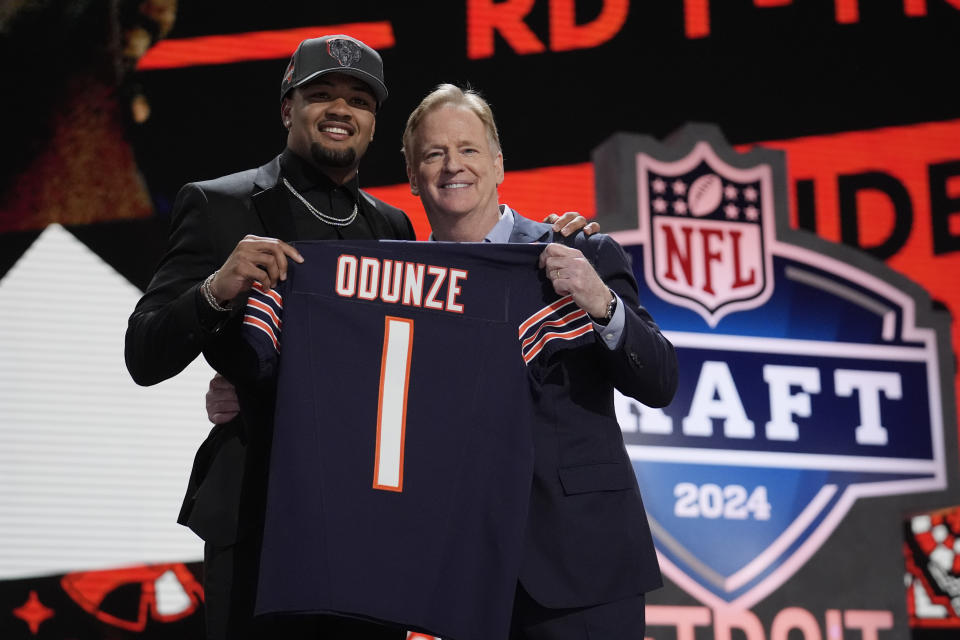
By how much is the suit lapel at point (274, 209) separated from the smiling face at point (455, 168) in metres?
0.25

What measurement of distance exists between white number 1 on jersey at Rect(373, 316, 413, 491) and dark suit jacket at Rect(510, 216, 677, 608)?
22 cm

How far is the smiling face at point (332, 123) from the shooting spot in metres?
2.02

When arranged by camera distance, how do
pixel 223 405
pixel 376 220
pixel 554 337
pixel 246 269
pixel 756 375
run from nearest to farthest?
pixel 246 269, pixel 554 337, pixel 223 405, pixel 376 220, pixel 756 375

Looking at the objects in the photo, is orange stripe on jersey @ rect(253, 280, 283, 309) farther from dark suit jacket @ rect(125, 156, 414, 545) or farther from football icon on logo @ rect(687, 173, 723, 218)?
football icon on logo @ rect(687, 173, 723, 218)

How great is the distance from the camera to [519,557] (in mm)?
1741

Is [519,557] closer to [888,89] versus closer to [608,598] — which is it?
[608,598]

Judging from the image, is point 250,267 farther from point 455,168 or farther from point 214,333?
point 455,168

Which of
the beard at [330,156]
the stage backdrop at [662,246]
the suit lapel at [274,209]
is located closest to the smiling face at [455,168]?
the beard at [330,156]

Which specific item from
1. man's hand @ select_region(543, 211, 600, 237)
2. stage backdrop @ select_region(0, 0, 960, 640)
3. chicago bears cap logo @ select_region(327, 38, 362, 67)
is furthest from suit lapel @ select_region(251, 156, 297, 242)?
stage backdrop @ select_region(0, 0, 960, 640)

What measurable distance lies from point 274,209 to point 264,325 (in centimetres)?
29

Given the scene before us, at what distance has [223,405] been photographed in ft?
6.36

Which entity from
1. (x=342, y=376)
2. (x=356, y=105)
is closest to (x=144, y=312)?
(x=342, y=376)

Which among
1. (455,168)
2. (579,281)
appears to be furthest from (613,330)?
(455,168)

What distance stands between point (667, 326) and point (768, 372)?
0.38 m
